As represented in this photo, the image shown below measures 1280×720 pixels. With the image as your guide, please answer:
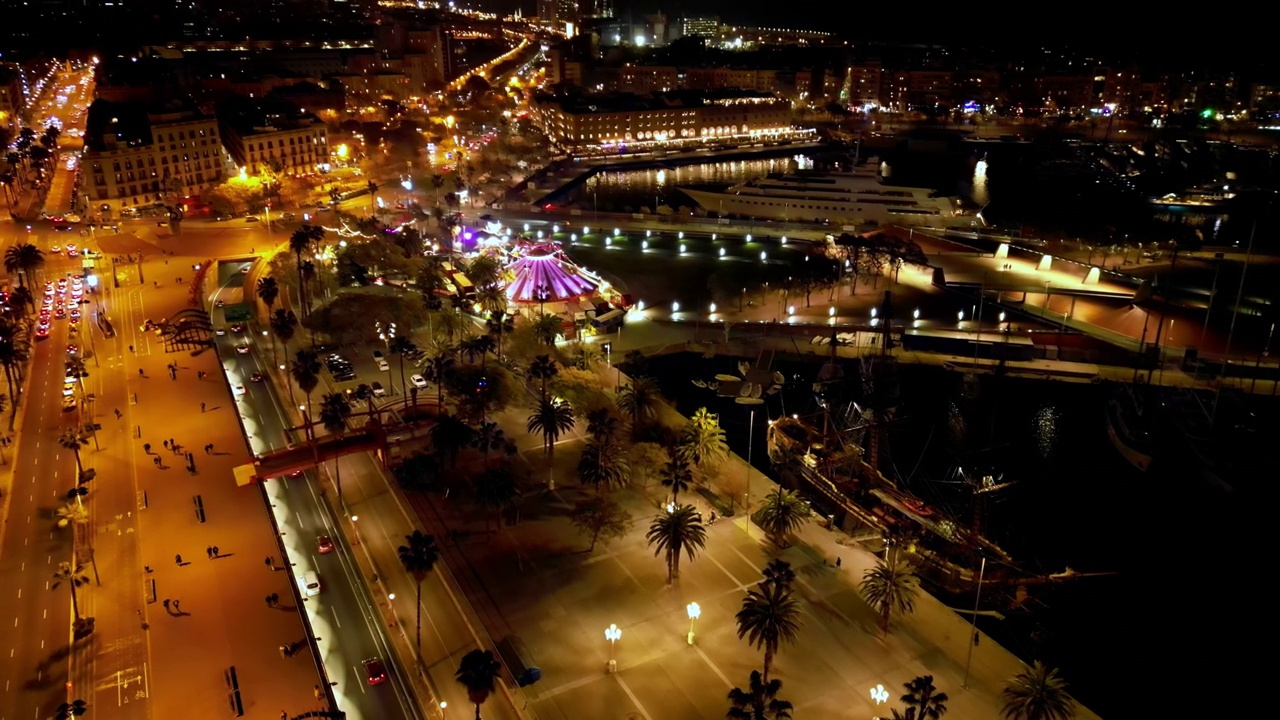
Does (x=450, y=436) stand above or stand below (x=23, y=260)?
below

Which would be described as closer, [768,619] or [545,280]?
[768,619]

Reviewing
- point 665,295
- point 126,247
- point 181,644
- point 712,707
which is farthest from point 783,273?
point 126,247

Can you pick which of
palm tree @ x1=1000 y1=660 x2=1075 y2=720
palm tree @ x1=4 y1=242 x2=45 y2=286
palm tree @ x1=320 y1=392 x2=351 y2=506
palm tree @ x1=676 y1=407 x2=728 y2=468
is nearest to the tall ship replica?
palm tree @ x1=676 y1=407 x2=728 y2=468

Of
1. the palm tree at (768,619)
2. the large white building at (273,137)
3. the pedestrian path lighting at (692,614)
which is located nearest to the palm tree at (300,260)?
the large white building at (273,137)

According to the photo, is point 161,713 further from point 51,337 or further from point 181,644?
point 51,337

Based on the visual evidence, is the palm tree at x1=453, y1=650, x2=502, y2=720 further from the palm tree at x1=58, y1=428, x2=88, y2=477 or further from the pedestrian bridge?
the palm tree at x1=58, y1=428, x2=88, y2=477

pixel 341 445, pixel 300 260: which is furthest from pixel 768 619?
pixel 300 260

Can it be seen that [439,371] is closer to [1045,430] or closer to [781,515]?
[781,515]
